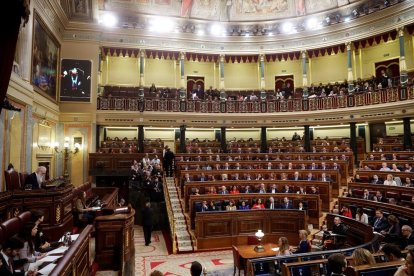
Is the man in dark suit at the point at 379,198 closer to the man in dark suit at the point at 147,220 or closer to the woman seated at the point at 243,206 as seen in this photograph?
the woman seated at the point at 243,206

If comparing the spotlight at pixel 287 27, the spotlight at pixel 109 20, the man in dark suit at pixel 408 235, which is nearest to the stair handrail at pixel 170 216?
the man in dark suit at pixel 408 235

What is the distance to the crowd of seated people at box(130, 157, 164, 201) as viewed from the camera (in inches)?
457

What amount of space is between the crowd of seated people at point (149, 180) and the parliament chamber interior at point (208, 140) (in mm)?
72

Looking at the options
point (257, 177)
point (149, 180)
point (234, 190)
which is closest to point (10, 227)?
point (234, 190)

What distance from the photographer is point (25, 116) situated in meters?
9.32

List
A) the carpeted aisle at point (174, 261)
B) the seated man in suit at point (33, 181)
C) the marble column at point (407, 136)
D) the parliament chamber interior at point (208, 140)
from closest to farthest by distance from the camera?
the parliament chamber interior at point (208, 140) < the seated man in suit at point (33, 181) < the carpeted aisle at point (174, 261) < the marble column at point (407, 136)

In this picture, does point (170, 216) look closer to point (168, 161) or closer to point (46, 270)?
point (168, 161)

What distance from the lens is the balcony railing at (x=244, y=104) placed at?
15.1m

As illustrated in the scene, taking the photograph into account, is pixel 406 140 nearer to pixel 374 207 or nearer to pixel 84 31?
pixel 374 207

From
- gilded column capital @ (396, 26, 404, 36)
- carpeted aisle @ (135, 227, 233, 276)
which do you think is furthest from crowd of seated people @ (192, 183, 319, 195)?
gilded column capital @ (396, 26, 404, 36)

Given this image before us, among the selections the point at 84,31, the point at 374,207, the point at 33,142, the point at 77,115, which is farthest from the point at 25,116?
the point at 374,207

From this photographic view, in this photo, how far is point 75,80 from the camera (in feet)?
48.6

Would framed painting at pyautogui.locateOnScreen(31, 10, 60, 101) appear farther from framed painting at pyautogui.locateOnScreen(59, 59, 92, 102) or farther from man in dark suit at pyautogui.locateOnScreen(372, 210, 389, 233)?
man in dark suit at pyautogui.locateOnScreen(372, 210, 389, 233)

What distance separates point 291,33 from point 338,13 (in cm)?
251
